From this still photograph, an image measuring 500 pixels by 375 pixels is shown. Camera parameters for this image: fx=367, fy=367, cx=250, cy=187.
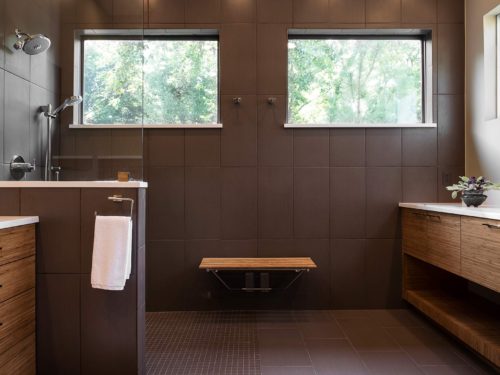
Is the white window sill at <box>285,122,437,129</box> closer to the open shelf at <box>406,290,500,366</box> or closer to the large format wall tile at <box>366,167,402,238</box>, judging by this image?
the large format wall tile at <box>366,167,402,238</box>

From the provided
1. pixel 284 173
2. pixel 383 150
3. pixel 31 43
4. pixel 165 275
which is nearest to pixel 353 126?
pixel 383 150

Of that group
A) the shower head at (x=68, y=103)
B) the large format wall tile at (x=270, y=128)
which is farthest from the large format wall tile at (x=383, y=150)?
the shower head at (x=68, y=103)

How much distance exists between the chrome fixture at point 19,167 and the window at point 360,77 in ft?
6.87

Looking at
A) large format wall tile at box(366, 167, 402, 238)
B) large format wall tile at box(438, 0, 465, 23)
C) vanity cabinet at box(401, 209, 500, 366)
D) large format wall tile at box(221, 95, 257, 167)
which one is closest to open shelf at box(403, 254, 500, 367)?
vanity cabinet at box(401, 209, 500, 366)

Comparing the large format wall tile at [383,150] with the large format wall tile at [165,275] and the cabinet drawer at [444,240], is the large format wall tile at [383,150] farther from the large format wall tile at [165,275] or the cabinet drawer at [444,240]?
the large format wall tile at [165,275]

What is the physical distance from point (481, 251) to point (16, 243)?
236 cm

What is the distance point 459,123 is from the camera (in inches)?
122

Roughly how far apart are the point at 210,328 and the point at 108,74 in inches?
76.0

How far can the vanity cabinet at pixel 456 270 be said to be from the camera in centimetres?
197

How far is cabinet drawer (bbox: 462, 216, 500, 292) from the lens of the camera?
1.88 m

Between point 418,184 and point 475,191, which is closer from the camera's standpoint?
point 475,191

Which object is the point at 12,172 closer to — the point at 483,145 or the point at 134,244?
the point at 134,244

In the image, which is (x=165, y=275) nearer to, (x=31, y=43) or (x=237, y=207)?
(x=237, y=207)

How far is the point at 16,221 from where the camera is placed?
166cm
